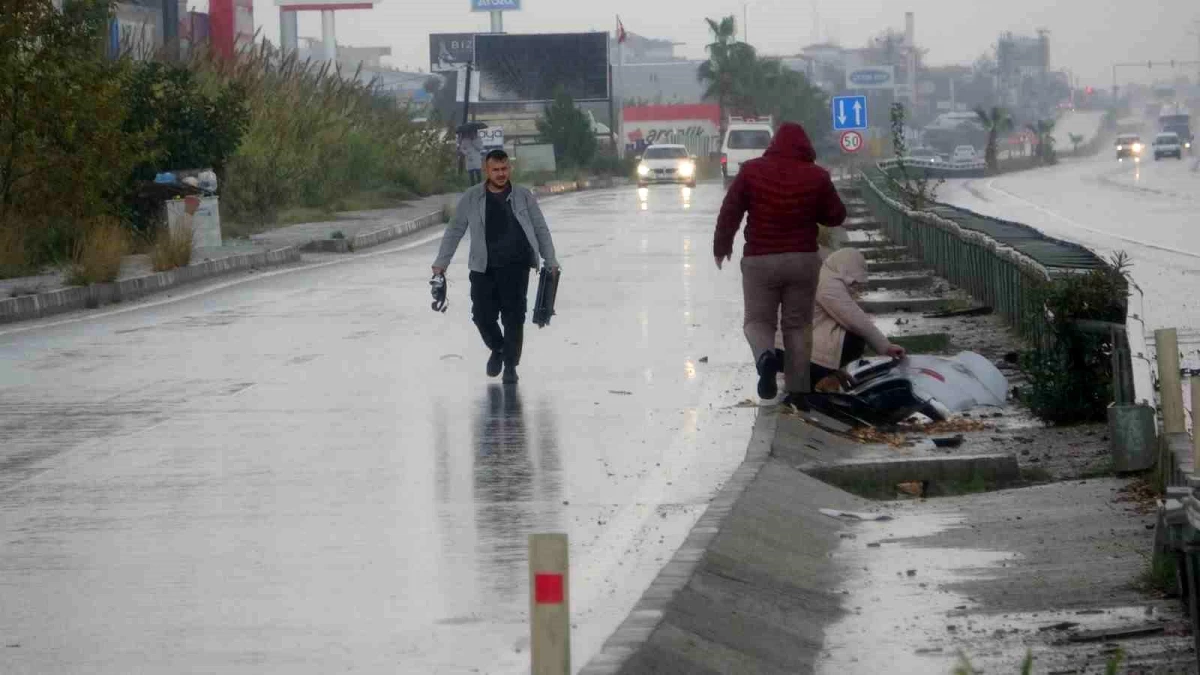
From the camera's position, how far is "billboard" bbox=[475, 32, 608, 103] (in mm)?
86312

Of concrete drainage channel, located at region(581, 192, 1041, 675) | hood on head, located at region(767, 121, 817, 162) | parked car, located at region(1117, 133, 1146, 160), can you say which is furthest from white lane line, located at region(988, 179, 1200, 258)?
parked car, located at region(1117, 133, 1146, 160)

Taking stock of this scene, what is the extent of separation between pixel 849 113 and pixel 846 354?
2586cm

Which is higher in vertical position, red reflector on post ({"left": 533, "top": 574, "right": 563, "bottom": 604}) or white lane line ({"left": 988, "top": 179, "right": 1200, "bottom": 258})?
red reflector on post ({"left": 533, "top": 574, "right": 563, "bottom": 604})

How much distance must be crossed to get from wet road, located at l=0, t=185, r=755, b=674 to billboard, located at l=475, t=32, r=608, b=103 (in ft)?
219

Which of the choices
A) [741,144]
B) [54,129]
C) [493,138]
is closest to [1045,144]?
[493,138]

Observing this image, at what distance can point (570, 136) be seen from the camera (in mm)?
78438

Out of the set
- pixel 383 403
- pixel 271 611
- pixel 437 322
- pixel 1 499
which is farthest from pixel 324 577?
pixel 437 322

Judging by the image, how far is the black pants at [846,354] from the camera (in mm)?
12797

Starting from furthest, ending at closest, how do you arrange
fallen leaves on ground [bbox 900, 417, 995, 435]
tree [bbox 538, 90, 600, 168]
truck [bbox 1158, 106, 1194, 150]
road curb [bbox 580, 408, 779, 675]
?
truck [bbox 1158, 106, 1194, 150], tree [bbox 538, 90, 600, 168], fallen leaves on ground [bbox 900, 417, 995, 435], road curb [bbox 580, 408, 779, 675]

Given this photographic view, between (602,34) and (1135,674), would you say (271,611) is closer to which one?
(1135,674)

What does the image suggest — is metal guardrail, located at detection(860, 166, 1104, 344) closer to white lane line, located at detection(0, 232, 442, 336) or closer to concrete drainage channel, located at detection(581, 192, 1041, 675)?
concrete drainage channel, located at detection(581, 192, 1041, 675)

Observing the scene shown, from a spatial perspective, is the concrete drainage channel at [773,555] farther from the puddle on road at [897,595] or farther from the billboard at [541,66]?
the billboard at [541,66]

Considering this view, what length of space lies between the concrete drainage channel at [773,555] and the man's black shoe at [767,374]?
1.42ft

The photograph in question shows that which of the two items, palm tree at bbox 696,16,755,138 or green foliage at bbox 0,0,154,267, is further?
palm tree at bbox 696,16,755,138
